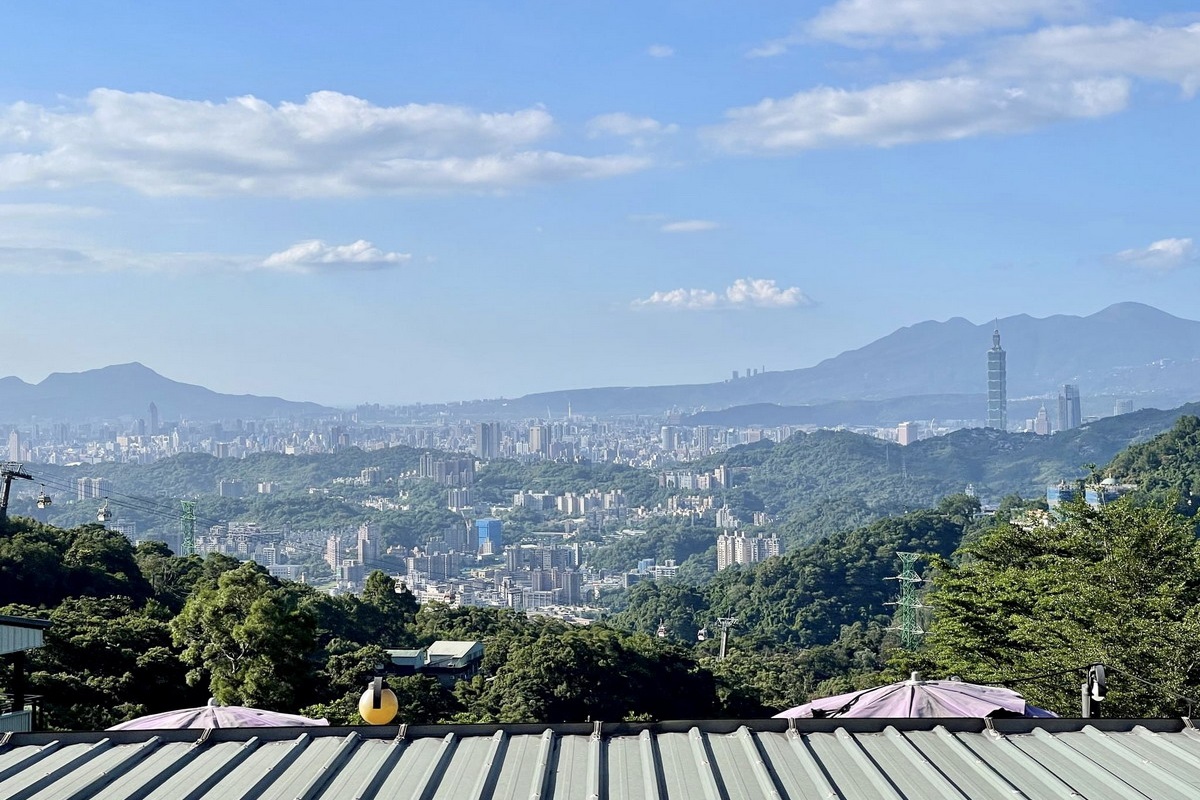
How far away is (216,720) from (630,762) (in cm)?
161

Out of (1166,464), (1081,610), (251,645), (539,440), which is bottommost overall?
(539,440)

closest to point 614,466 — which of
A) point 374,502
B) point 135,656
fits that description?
point 374,502

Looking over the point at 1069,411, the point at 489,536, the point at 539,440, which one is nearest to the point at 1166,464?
the point at 489,536

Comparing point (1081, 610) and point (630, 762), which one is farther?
point (1081, 610)

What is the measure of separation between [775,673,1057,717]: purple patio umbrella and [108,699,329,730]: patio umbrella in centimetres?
179

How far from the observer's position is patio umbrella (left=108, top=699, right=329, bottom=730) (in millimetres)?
4188

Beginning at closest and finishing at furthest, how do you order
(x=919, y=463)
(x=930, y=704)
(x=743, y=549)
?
(x=930, y=704) → (x=743, y=549) → (x=919, y=463)

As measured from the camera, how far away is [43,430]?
18662cm

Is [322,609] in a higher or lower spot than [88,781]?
lower

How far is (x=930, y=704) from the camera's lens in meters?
4.55

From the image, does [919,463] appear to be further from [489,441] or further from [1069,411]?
[489,441]

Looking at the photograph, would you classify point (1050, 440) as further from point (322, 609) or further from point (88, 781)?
point (88, 781)

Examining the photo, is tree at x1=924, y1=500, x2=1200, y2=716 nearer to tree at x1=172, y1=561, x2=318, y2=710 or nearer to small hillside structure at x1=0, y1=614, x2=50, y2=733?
tree at x1=172, y1=561, x2=318, y2=710

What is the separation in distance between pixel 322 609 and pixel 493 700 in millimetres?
5469
